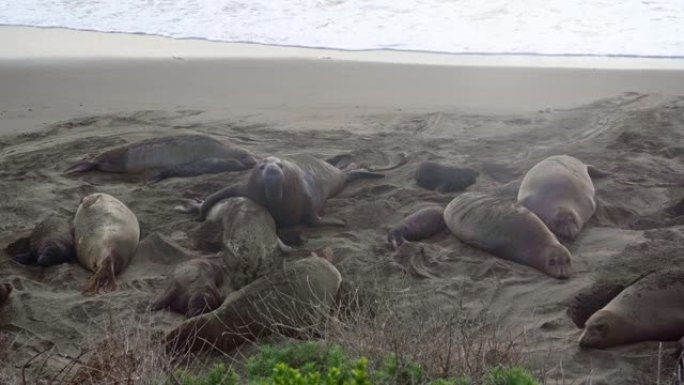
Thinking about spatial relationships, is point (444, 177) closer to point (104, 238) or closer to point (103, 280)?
point (104, 238)

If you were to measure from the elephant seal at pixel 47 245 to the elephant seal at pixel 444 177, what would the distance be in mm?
3006

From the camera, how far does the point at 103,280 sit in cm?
609

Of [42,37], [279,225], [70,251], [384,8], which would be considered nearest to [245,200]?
[279,225]

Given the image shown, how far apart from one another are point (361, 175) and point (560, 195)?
6.34 ft

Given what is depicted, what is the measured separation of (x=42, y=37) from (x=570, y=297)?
11539 millimetres

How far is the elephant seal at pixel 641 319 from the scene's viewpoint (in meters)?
4.86

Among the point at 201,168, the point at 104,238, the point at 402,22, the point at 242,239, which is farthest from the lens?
the point at 402,22

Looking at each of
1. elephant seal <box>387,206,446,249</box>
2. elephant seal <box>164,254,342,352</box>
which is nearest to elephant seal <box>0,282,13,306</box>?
elephant seal <box>164,254,342,352</box>

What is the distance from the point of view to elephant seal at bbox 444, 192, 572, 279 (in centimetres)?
614

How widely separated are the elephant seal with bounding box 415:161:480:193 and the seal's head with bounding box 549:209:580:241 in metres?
1.27

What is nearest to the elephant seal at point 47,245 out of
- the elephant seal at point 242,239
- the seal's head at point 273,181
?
the elephant seal at point 242,239

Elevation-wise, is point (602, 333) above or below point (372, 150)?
above

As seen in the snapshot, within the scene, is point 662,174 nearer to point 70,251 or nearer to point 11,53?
point 70,251

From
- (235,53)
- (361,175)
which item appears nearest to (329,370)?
(361,175)
